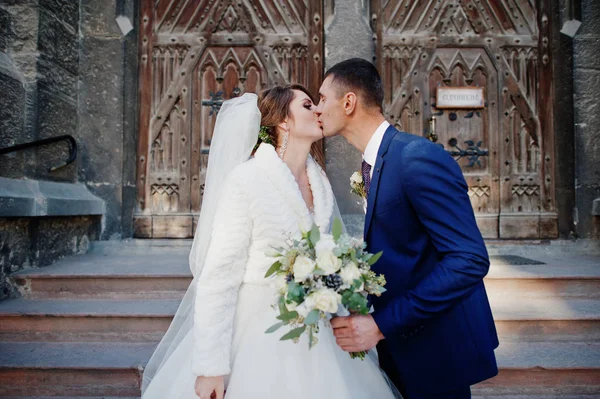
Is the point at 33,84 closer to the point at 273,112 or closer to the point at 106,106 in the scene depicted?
the point at 106,106

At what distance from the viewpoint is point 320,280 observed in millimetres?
1285

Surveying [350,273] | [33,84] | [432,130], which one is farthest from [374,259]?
[33,84]

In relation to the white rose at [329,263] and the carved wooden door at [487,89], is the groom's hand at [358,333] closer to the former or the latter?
the white rose at [329,263]

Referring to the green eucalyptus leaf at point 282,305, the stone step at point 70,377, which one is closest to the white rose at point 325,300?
the green eucalyptus leaf at point 282,305

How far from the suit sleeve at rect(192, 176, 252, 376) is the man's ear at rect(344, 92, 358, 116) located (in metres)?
0.61

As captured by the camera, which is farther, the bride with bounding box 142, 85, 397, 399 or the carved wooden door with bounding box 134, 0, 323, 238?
the carved wooden door with bounding box 134, 0, 323, 238

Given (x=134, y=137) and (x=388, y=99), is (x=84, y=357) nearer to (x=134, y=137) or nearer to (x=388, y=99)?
(x=134, y=137)

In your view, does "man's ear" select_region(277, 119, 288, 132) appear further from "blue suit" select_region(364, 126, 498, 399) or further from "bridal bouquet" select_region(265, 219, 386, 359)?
"bridal bouquet" select_region(265, 219, 386, 359)

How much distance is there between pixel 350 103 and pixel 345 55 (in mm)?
2945

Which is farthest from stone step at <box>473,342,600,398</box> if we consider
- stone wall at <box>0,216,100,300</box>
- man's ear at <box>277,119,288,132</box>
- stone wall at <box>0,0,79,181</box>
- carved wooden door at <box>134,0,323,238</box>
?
stone wall at <box>0,0,79,181</box>

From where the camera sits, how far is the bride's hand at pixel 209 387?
157 centimetres

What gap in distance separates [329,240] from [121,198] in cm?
400

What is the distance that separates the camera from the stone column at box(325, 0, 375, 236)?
443cm

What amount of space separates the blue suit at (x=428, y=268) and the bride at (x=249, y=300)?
0.32 m
